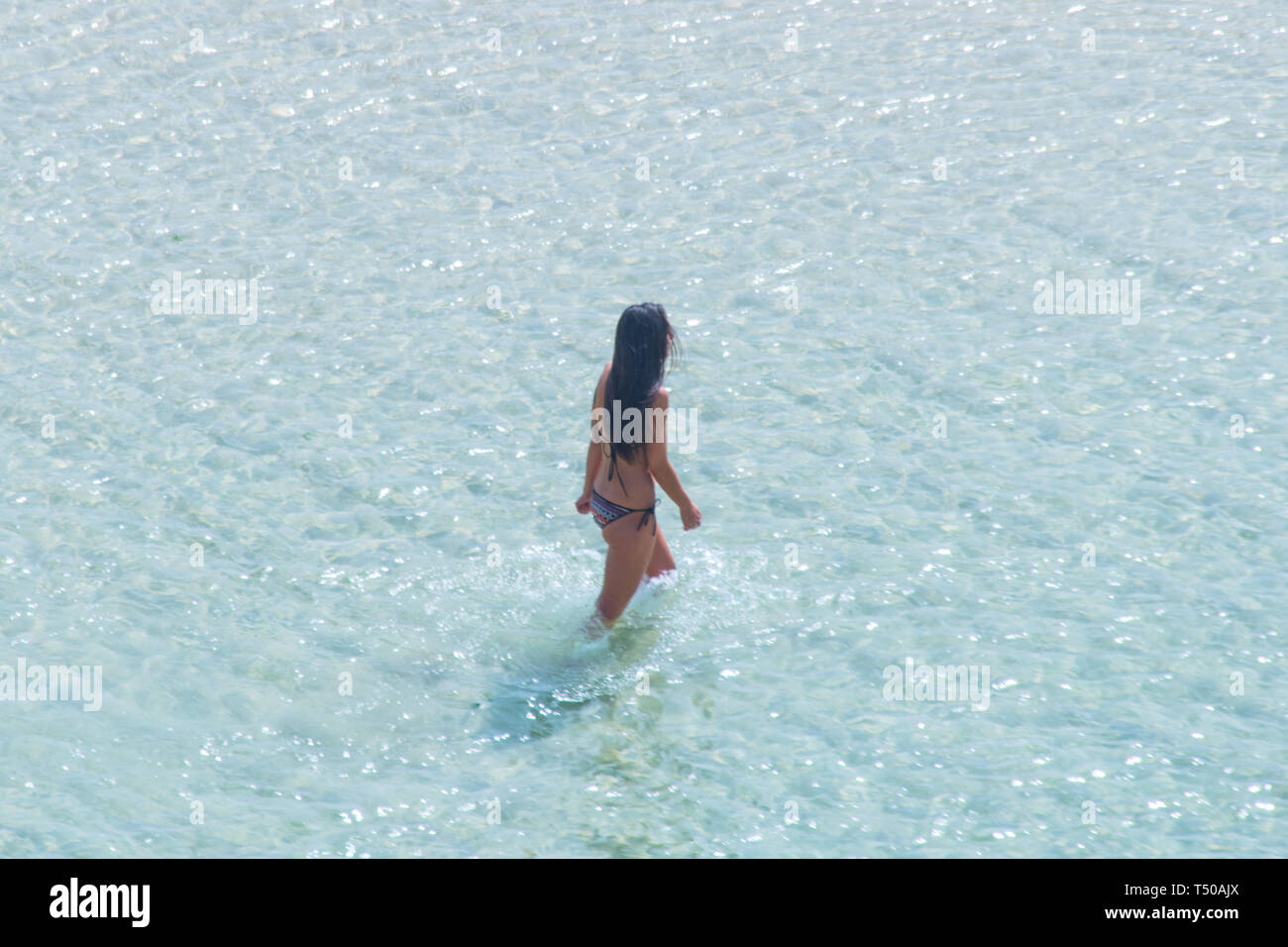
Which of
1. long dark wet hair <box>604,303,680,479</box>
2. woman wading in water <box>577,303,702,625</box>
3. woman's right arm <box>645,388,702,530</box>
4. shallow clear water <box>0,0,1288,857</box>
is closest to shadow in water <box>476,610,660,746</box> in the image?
shallow clear water <box>0,0,1288,857</box>

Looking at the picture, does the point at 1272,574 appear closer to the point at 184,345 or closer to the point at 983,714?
the point at 983,714

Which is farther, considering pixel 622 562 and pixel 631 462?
pixel 622 562

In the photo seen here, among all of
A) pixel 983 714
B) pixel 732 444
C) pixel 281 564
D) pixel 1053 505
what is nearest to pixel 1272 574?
pixel 1053 505

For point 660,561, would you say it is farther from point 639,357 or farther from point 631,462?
Result: point 639,357

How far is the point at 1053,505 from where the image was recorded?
7629 mm

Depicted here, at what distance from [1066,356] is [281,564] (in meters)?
5.42

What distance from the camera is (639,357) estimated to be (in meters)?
5.81

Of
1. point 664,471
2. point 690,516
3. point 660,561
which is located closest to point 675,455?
point 660,561

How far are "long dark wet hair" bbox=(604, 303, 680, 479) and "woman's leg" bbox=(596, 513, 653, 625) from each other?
68cm

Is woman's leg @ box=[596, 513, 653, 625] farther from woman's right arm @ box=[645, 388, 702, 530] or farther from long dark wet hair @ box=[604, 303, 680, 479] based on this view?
long dark wet hair @ box=[604, 303, 680, 479]

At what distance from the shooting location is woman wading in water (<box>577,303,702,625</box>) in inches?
229

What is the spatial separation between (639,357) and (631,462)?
59 cm

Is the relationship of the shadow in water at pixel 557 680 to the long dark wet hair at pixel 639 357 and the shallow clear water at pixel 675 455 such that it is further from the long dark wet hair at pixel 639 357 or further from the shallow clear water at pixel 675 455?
the long dark wet hair at pixel 639 357

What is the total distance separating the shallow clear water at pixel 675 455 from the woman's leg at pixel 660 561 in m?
0.23
